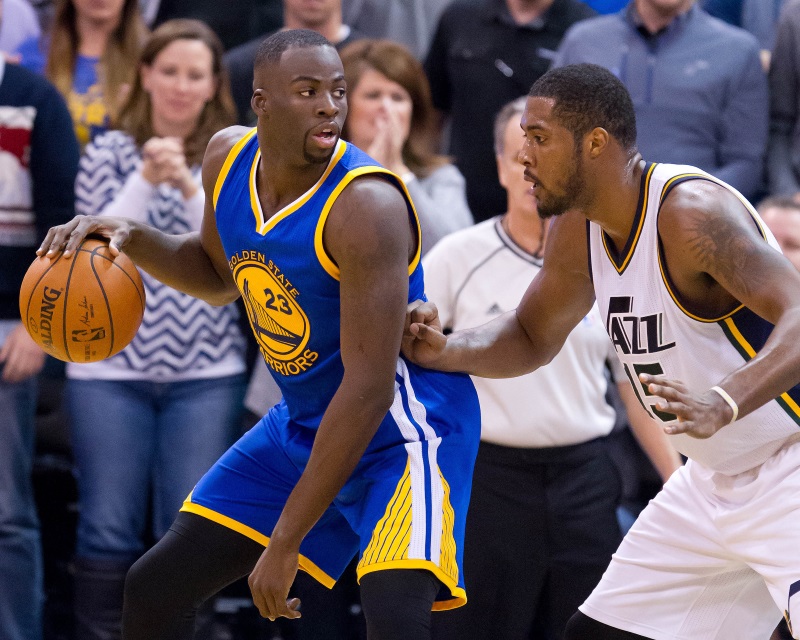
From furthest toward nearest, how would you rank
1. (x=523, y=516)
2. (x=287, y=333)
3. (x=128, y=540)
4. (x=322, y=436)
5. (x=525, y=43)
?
(x=525, y=43) < (x=128, y=540) < (x=523, y=516) < (x=287, y=333) < (x=322, y=436)

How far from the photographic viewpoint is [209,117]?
5500 millimetres

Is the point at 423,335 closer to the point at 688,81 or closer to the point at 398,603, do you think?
the point at 398,603

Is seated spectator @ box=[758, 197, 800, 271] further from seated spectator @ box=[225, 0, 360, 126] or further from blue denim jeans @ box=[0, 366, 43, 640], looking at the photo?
blue denim jeans @ box=[0, 366, 43, 640]

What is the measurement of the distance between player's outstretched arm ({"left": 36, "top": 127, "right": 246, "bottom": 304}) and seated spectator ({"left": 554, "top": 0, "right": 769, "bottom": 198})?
2.37 m

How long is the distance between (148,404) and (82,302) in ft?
5.02

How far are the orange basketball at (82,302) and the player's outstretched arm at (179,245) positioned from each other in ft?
0.18

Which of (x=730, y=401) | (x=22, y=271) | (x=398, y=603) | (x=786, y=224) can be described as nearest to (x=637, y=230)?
(x=730, y=401)

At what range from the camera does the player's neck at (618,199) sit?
3.53m

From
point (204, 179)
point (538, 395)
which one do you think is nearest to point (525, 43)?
point (538, 395)

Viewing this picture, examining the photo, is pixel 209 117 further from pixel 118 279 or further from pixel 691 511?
pixel 691 511

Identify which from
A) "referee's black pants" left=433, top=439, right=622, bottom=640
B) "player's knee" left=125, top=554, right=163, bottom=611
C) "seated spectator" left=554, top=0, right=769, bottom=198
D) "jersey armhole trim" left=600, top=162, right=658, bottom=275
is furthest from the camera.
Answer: "seated spectator" left=554, top=0, right=769, bottom=198

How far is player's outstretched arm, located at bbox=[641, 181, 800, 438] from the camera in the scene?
2930 millimetres

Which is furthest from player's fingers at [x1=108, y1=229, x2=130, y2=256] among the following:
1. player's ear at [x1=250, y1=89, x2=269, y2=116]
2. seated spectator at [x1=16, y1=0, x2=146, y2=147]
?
seated spectator at [x1=16, y1=0, x2=146, y2=147]

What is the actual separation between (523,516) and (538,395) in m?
0.44
